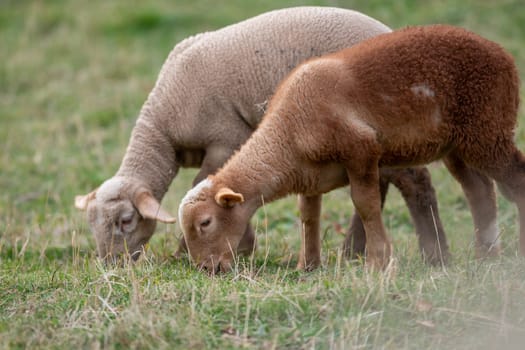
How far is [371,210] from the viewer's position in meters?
6.39

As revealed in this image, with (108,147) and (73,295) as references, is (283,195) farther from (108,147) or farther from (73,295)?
(108,147)

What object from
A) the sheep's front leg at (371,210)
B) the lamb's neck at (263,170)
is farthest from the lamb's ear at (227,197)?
the sheep's front leg at (371,210)

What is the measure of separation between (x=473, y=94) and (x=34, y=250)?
13.7 feet

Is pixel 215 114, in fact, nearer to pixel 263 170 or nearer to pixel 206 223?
pixel 263 170

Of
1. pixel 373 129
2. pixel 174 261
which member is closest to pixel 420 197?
pixel 373 129

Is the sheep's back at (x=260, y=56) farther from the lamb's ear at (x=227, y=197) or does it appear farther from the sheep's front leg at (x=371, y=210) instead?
the sheep's front leg at (x=371, y=210)

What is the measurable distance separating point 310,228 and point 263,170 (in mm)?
966

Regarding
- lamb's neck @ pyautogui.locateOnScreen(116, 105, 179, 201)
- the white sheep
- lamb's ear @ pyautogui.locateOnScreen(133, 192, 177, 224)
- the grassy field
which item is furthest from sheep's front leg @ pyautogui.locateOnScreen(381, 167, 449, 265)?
lamb's neck @ pyautogui.locateOnScreen(116, 105, 179, 201)

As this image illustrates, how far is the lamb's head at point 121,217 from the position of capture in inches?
299

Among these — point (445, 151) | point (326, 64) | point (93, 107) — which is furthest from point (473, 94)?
point (93, 107)

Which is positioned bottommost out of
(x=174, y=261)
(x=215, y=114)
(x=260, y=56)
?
(x=174, y=261)

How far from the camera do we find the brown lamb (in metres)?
6.23

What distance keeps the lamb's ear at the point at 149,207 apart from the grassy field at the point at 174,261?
0.35 metres

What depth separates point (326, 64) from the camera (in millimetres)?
6387
